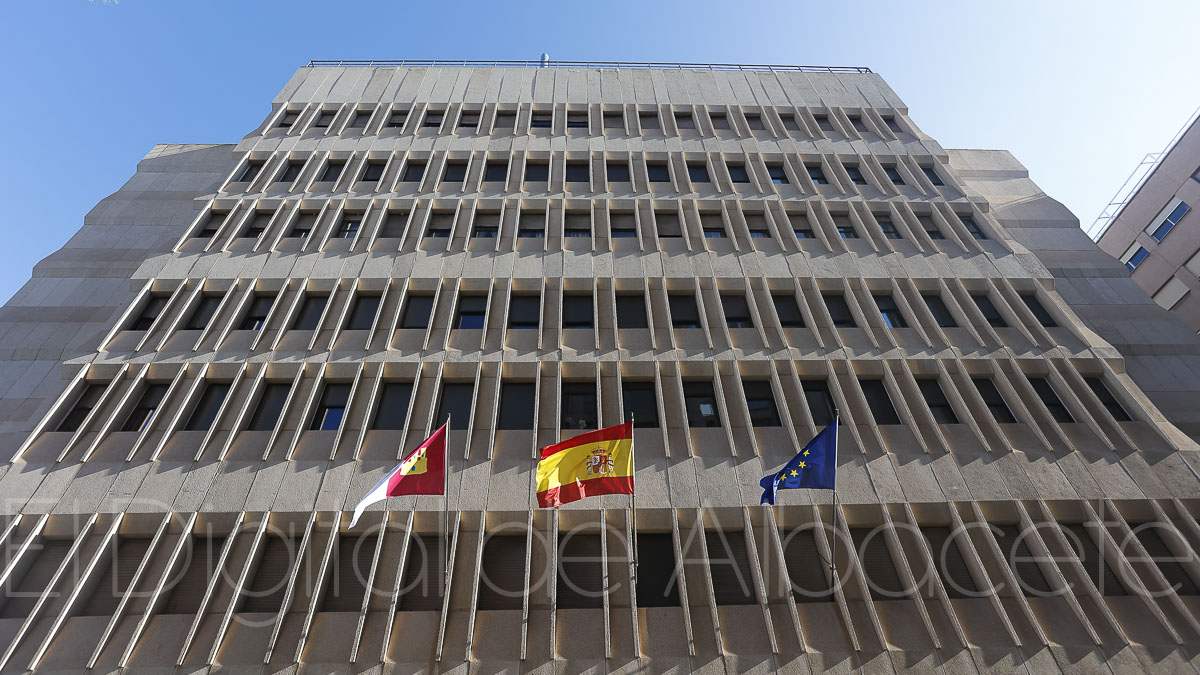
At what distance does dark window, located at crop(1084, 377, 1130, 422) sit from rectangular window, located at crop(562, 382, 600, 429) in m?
15.8

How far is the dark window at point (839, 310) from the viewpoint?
1873 cm

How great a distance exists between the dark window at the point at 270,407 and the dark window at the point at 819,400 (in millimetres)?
16172

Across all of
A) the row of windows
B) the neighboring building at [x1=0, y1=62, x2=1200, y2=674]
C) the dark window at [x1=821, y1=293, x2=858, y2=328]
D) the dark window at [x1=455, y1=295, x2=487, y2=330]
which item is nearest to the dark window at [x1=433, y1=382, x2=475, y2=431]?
the neighboring building at [x1=0, y1=62, x2=1200, y2=674]

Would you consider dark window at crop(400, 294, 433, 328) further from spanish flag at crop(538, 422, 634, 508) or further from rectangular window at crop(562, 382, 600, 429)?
spanish flag at crop(538, 422, 634, 508)

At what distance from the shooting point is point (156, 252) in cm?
1978

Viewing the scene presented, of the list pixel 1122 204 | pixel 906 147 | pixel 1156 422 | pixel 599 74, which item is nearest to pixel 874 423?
pixel 1156 422

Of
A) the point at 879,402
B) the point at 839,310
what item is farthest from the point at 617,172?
the point at 879,402

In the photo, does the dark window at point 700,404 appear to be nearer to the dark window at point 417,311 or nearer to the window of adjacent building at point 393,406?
the window of adjacent building at point 393,406

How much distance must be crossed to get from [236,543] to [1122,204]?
48.7m

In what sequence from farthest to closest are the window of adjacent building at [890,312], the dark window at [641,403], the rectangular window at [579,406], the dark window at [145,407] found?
the window of adjacent building at [890,312], the dark window at [641,403], the rectangular window at [579,406], the dark window at [145,407]

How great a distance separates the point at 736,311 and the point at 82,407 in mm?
21396

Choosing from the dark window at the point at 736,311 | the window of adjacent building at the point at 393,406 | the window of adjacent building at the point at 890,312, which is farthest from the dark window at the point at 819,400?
the window of adjacent building at the point at 393,406

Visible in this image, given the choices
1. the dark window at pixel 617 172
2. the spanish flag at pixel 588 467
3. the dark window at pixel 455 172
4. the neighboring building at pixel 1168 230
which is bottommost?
the neighboring building at pixel 1168 230

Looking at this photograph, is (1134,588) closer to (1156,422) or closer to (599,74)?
(1156,422)
